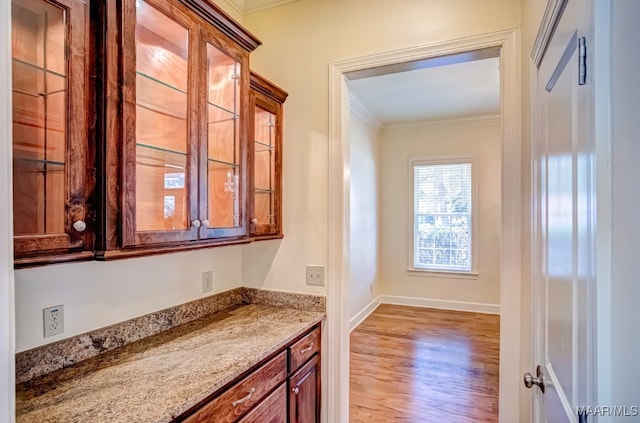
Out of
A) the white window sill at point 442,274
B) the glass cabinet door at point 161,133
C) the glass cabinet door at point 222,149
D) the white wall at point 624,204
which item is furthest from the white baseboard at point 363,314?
the white wall at point 624,204

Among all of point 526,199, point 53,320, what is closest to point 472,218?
point 526,199

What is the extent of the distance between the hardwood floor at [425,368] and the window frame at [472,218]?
1.95 feet

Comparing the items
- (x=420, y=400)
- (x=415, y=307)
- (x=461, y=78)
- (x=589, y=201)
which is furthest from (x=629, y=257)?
(x=415, y=307)

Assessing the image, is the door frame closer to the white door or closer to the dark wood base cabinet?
the dark wood base cabinet

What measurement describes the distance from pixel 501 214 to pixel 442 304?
148 inches

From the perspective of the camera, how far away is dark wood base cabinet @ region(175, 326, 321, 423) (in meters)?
1.27

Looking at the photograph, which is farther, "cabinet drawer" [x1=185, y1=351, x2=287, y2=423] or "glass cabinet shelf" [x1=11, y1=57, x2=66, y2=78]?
"cabinet drawer" [x1=185, y1=351, x2=287, y2=423]

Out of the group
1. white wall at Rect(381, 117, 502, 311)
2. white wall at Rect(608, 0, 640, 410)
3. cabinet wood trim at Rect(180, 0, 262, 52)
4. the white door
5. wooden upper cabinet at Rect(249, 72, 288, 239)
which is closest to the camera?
white wall at Rect(608, 0, 640, 410)

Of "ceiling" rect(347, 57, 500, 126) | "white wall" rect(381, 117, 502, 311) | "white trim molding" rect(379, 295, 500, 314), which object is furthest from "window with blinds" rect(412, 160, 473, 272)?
"ceiling" rect(347, 57, 500, 126)

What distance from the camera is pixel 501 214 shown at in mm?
1744

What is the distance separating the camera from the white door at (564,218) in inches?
29.5

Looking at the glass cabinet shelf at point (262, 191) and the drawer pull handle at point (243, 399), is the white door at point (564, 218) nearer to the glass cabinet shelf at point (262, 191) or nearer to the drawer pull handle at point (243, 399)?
the drawer pull handle at point (243, 399)

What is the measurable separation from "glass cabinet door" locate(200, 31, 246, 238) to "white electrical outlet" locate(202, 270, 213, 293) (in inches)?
18.5

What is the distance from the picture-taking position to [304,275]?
215 cm
